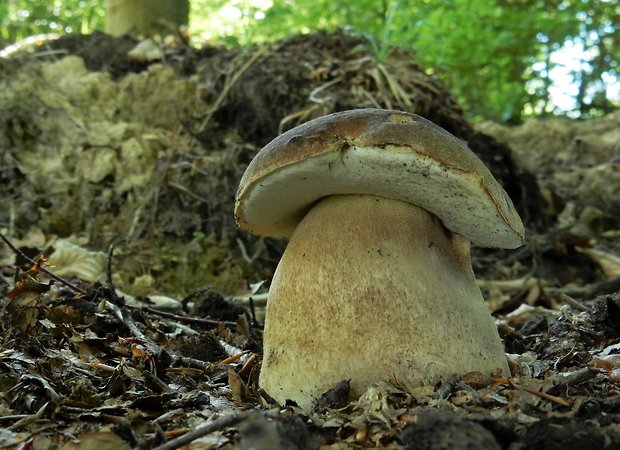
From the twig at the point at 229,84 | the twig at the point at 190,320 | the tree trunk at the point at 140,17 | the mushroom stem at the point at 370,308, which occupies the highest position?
the tree trunk at the point at 140,17

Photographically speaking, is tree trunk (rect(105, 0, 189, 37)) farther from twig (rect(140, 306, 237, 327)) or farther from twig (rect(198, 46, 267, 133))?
twig (rect(140, 306, 237, 327))

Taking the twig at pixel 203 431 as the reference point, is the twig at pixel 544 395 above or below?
below

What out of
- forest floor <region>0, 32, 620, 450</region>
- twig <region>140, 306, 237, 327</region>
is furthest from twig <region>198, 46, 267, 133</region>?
twig <region>140, 306, 237, 327</region>

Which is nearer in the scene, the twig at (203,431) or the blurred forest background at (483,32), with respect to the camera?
the twig at (203,431)

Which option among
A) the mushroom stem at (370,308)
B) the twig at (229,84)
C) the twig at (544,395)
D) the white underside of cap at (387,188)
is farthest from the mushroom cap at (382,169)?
the twig at (229,84)

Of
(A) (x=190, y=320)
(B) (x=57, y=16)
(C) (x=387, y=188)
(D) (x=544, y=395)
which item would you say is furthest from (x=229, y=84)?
(B) (x=57, y=16)

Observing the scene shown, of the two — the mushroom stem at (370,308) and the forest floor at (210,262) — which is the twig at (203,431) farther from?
the mushroom stem at (370,308)

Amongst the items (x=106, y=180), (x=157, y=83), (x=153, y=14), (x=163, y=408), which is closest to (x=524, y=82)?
(x=153, y=14)
